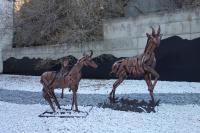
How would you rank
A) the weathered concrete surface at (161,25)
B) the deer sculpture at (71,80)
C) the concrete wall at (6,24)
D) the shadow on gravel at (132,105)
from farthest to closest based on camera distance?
the concrete wall at (6,24) → the weathered concrete surface at (161,25) → the shadow on gravel at (132,105) → the deer sculpture at (71,80)

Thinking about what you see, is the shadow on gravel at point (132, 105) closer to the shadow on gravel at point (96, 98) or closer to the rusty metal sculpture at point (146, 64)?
the shadow on gravel at point (96, 98)

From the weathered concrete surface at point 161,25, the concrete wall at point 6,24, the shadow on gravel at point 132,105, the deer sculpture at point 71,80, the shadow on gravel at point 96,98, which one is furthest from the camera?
the concrete wall at point 6,24

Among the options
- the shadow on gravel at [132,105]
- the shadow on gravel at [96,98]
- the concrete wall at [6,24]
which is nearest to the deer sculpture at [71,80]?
the shadow on gravel at [132,105]

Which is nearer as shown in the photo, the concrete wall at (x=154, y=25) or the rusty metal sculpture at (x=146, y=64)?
the rusty metal sculpture at (x=146, y=64)

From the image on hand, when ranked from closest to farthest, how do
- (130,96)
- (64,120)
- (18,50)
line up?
(64,120), (130,96), (18,50)

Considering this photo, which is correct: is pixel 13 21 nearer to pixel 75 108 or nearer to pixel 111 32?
pixel 111 32

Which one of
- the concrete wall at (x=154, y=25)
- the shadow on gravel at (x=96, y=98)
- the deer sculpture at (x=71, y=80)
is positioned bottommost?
the shadow on gravel at (x=96, y=98)

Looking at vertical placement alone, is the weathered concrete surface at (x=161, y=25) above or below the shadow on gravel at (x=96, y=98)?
above

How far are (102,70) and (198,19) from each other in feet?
13.4

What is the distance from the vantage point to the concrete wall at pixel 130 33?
12.5m

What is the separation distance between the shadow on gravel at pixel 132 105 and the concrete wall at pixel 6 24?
10.3 meters

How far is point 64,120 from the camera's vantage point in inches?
317

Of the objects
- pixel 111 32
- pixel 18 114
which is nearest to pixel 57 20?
pixel 111 32

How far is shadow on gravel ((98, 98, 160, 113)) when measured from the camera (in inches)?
341
